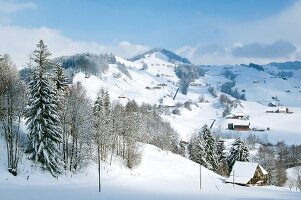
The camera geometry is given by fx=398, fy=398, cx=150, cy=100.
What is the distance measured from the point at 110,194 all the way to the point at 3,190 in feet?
41.8

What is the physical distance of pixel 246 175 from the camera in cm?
A: 8538

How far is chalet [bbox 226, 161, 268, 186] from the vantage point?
84338 millimetres

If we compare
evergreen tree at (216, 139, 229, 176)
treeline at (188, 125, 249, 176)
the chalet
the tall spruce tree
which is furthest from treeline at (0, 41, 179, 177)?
evergreen tree at (216, 139, 229, 176)

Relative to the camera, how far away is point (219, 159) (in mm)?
108375

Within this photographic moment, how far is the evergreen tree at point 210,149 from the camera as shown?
98.7 meters

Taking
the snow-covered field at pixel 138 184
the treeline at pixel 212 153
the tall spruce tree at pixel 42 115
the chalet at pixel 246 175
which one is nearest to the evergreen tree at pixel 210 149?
the treeline at pixel 212 153

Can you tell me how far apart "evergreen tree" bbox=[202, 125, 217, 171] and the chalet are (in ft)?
37.5

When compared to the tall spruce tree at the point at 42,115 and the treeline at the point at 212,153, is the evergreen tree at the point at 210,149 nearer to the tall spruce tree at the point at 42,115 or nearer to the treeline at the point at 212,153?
the treeline at the point at 212,153

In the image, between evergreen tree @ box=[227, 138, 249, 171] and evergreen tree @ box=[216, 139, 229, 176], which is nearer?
evergreen tree @ box=[227, 138, 249, 171]

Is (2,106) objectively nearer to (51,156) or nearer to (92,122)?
(51,156)

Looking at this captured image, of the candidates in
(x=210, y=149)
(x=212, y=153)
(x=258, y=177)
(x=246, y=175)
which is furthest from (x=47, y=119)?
(x=212, y=153)

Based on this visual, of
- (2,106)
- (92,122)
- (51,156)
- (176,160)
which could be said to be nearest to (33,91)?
(2,106)

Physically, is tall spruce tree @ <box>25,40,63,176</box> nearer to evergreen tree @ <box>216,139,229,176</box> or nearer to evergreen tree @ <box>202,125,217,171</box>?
evergreen tree @ <box>202,125,217,171</box>

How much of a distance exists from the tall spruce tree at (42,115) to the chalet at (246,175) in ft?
145
